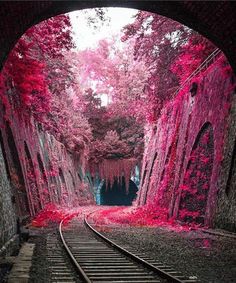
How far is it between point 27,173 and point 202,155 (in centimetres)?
937

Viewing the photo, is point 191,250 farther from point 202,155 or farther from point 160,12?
point 202,155

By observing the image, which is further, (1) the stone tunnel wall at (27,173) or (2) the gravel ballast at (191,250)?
(1) the stone tunnel wall at (27,173)

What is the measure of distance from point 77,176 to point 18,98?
2622cm

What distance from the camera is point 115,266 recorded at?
8.60 m

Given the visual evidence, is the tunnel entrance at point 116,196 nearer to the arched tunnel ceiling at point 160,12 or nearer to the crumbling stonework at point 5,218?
the crumbling stonework at point 5,218

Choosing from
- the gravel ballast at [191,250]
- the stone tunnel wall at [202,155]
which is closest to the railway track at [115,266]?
the gravel ballast at [191,250]

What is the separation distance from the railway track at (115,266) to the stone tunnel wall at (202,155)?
439cm

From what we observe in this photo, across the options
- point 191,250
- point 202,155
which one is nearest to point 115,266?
point 191,250

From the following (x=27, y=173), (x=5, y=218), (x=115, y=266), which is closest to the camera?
(x=115, y=266)

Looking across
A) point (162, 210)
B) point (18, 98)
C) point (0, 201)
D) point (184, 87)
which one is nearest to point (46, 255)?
point (0, 201)

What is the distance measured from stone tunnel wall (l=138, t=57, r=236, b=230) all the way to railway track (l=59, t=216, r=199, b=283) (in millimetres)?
4387

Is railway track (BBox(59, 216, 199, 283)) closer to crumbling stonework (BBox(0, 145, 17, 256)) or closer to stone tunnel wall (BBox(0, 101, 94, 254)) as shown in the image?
crumbling stonework (BBox(0, 145, 17, 256))

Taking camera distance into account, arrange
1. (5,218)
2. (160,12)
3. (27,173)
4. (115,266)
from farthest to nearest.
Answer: (27,173) → (5,218) → (160,12) → (115,266)

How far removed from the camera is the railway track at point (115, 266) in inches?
289
